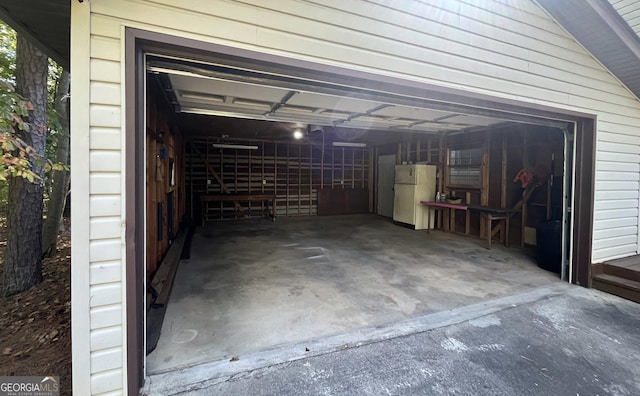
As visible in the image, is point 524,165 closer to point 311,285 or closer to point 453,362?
point 311,285

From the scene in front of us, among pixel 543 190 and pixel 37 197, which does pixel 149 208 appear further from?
pixel 543 190

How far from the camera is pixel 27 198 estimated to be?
3.39m

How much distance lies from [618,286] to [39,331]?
5879mm

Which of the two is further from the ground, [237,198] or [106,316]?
[237,198]

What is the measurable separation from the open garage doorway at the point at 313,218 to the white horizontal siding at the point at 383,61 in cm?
16

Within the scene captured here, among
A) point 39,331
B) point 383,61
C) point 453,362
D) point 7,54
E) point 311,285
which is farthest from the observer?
point 7,54

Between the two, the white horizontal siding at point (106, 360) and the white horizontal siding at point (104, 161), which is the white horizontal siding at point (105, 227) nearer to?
the white horizontal siding at point (104, 161)

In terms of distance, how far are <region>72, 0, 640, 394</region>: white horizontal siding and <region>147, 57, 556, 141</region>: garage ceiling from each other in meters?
0.27

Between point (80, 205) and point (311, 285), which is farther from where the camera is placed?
point (311, 285)

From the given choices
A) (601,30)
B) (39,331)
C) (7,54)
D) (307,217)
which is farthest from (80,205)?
(307,217)

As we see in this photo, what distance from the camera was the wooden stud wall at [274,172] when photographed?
8.45 m

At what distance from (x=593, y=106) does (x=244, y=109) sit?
446 centimetres

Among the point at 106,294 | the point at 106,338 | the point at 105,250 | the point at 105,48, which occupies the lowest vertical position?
the point at 106,338

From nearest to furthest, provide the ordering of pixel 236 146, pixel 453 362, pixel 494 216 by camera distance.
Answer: pixel 453 362, pixel 494 216, pixel 236 146
